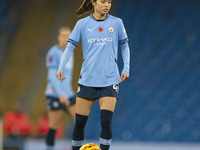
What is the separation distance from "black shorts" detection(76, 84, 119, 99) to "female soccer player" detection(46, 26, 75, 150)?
69.8 inches

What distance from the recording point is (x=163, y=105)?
42.1 feet

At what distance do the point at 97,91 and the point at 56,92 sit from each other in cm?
201

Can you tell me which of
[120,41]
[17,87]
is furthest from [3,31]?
[120,41]

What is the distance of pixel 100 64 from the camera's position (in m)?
4.69

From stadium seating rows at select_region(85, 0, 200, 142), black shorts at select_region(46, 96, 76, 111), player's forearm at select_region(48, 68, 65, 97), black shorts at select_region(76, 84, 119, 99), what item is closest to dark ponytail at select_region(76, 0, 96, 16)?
black shorts at select_region(76, 84, 119, 99)

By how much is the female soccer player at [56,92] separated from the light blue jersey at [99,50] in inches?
73.0

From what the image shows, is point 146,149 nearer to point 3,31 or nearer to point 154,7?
point 154,7

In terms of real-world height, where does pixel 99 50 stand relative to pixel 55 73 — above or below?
above

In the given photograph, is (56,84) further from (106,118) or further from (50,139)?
(106,118)

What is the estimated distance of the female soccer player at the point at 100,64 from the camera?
4.65m

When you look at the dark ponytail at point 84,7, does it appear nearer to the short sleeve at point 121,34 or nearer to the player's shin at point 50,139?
the short sleeve at point 121,34

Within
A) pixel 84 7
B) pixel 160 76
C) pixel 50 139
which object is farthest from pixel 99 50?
pixel 160 76

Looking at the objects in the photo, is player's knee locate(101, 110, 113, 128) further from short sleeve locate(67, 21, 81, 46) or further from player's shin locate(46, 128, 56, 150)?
player's shin locate(46, 128, 56, 150)

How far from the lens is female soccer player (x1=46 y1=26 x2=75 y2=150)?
6625 mm
